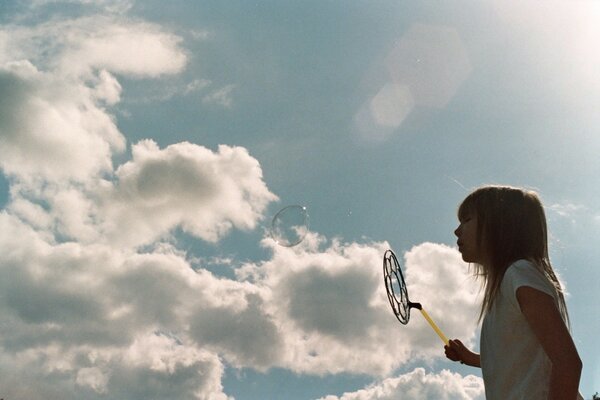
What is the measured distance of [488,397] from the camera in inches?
182

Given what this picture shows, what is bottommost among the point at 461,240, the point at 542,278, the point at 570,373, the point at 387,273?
the point at 570,373

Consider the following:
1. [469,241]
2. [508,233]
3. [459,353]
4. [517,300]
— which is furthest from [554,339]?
[459,353]

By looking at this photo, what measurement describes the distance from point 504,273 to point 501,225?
48 cm

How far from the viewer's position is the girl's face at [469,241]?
5.03 meters

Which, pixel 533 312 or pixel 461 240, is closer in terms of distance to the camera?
pixel 533 312

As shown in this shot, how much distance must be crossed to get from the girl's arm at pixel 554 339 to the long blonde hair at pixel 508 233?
509 mm

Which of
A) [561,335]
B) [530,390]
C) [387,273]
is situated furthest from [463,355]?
[387,273]

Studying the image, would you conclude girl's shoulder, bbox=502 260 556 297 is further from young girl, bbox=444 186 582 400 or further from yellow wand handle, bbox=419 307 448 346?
yellow wand handle, bbox=419 307 448 346

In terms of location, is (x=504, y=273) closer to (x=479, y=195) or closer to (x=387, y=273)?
(x=479, y=195)

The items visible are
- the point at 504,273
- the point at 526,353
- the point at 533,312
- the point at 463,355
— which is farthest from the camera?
the point at 463,355

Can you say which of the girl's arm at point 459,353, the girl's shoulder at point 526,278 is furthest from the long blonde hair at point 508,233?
the girl's arm at point 459,353

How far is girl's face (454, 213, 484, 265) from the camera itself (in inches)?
198

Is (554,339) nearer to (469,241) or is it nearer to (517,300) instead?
(517,300)

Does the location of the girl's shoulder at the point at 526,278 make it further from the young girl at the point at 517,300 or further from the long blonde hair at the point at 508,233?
the long blonde hair at the point at 508,233
